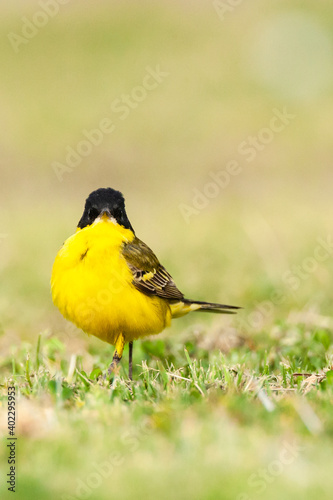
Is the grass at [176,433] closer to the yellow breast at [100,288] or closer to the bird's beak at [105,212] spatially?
the yellow breast at [100,288]

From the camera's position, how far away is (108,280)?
5.02m

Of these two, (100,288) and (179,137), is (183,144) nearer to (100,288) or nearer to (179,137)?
(179,137)

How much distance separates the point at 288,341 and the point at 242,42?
78.4 ft

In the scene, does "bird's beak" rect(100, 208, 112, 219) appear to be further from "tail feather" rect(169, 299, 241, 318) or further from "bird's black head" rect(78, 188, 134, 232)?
"tail feather" rect(169, 299, 241, 318)

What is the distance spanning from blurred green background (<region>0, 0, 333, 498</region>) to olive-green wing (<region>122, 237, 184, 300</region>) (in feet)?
4.17

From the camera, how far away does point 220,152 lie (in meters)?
21.3

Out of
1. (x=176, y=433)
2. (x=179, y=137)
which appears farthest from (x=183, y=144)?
(x=176, y=433)

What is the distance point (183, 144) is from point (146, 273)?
17.3 meters

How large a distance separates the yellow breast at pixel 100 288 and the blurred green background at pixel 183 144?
5.30 feet

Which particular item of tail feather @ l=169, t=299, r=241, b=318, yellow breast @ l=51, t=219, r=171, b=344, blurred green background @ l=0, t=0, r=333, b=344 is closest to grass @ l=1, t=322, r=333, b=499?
yellow breast @ l=51, t=219, r=171, b=344

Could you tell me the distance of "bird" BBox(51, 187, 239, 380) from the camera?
501 centimetres

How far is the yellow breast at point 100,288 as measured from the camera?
4.98 meters

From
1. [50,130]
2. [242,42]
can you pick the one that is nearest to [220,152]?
[50,130]

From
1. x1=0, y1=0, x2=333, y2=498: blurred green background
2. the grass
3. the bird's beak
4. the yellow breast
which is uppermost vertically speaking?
x1=0, y1=0, x2=333, y2=498: blurred green background
